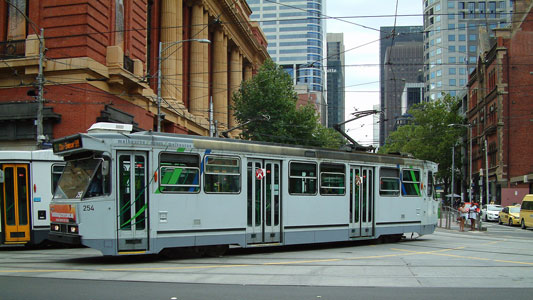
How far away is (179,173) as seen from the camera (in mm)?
13234

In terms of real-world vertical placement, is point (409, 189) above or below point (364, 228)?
above

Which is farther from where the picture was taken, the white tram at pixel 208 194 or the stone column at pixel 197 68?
the stone column at pixel 197 68

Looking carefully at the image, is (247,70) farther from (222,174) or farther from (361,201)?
(222,174)

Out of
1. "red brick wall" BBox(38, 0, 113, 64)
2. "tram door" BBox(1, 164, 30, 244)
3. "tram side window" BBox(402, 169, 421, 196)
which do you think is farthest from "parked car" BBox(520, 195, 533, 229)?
"tram door" BBox(1, 164, 30, 244)

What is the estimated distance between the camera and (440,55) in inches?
4163

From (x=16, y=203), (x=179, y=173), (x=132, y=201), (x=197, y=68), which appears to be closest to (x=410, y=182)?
(x=179, y=173)

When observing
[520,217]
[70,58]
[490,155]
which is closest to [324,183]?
[70,58]

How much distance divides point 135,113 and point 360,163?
1553cm

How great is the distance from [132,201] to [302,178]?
17.5 feet

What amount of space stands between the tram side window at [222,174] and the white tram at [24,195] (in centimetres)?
552

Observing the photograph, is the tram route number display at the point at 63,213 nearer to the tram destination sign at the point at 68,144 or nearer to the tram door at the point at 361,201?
the tram destination sign at the point at 68,144

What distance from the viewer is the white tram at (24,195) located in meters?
15.7

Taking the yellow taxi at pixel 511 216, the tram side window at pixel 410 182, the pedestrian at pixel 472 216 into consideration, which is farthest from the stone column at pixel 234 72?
the tram side window at pixel 410 182

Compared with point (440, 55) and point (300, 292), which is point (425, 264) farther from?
point (440, 55)
